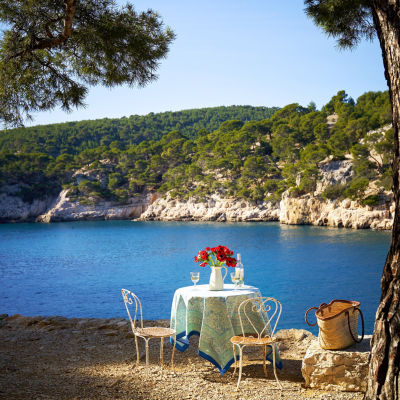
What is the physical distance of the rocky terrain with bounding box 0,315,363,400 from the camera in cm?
296

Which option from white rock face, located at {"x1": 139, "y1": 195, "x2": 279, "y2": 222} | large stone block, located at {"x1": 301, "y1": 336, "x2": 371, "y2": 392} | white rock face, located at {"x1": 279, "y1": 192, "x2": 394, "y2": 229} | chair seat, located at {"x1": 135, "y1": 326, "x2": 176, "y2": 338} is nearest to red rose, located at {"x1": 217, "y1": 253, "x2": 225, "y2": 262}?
Result: chair seat, located at {"x1": 135, "y1": 326, "x2": 176, "y2": 338}

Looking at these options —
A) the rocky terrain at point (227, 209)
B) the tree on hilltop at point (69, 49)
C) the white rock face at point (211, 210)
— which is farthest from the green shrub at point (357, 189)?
the tree on hilltop at point (69, 49)

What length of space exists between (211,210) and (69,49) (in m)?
41.4

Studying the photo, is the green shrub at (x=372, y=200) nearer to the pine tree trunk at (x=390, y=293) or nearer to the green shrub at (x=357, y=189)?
the green shrub at (x=357, y=189)

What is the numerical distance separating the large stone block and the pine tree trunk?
1126 millimetres

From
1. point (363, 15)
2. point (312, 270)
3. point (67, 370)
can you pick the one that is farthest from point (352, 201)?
point (67, 370)

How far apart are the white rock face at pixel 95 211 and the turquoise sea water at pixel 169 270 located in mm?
22314

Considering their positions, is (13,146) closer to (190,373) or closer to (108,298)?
(108,298)

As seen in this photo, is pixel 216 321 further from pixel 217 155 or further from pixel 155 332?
pixel 217 155

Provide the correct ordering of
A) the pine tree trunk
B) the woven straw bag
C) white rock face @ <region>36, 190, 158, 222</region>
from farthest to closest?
1. white rock face @ <region>36, 190, 158, 222</region>
2. the woven straw bag
3. the pine tree trunk

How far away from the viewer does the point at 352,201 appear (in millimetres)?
30922

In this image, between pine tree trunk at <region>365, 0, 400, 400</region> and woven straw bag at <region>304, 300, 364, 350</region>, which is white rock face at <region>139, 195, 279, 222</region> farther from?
pine tree trunk at <region>365, 0, 400, 400</region>

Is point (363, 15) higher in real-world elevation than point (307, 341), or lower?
higher

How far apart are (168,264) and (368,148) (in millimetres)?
19838
